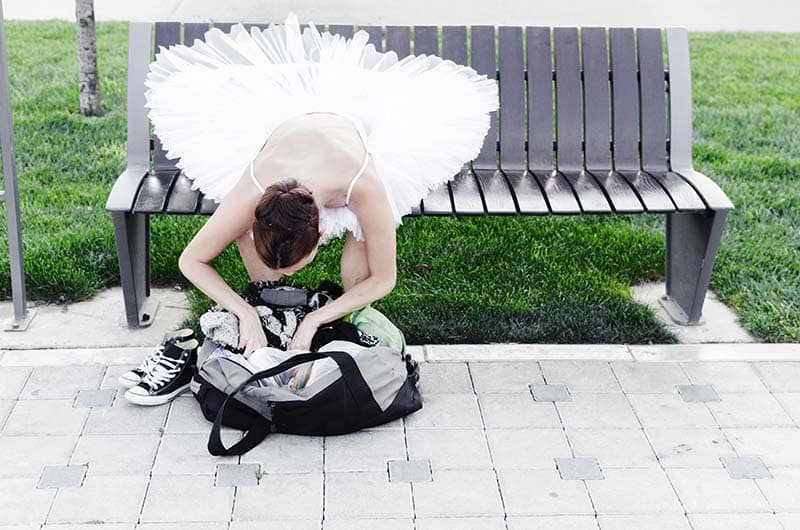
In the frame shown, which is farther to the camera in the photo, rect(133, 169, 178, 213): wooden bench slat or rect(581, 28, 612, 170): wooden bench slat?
rect(581, 28, 612, 170): wooden bench slat

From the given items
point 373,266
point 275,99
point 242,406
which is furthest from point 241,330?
point 275,99

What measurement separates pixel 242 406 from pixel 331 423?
12.3 inches

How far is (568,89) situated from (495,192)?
2.33 ft

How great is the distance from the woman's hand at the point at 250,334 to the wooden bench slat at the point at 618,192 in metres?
1.49

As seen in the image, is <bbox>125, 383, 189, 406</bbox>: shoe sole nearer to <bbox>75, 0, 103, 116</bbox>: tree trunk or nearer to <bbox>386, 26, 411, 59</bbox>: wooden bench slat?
<bbox>386, 26, 411, 59</bbox>: wooden bench slat

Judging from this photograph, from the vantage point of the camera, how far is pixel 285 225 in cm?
334

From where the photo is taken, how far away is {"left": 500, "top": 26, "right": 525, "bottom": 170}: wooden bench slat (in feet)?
15.5

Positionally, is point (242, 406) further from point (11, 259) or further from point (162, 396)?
point (11, 259)

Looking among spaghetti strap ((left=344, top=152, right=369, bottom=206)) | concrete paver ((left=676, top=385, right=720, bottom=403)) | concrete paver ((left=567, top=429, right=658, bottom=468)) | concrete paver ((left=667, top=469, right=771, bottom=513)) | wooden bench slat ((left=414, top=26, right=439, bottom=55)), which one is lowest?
concrete paver ((left=667, top=469, right=771, bottom=513))

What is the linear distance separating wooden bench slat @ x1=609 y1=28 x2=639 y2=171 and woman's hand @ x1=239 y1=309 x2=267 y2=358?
186 centimetres

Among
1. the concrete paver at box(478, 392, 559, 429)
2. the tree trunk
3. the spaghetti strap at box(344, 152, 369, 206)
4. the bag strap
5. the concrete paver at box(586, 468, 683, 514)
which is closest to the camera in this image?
the concrete paver at box(586, 468, 683, 514)

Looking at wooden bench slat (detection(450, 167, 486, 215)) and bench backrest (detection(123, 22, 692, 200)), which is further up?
bench backrest (detection(123, 22, 692, 200))

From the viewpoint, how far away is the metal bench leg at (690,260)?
4.35m

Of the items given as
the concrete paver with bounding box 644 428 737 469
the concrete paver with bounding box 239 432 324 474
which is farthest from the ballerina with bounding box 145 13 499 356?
the concrete paver with bounding box 644 428 737 469
